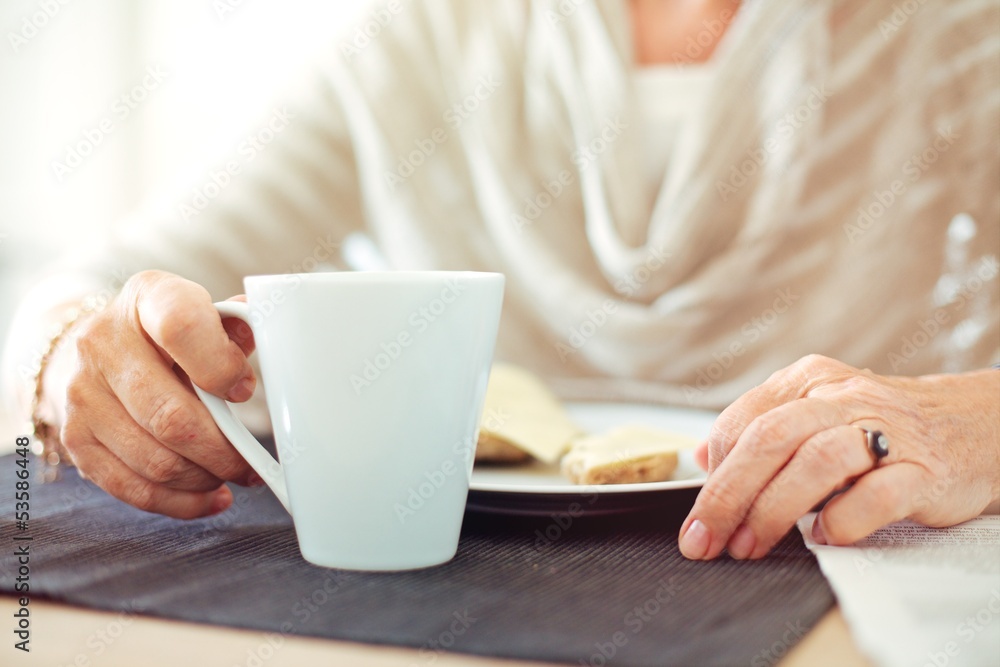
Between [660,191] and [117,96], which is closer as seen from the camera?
[660,191]

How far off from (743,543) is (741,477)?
3cm

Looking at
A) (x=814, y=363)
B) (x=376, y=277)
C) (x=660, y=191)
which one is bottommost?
(x=660, y=191)

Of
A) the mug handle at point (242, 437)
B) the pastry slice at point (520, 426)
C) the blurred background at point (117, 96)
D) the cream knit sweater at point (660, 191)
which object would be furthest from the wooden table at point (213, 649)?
the blurred background at point (117, 96)

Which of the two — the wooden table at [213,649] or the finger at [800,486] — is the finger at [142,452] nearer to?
the wooden table at [213,649]

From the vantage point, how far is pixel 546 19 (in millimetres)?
1190

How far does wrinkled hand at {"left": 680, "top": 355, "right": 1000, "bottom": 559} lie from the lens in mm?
396

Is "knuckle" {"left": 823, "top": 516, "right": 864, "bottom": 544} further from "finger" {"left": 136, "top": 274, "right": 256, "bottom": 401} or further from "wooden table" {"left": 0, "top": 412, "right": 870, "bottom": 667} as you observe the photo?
"finger" {"left": 136, "top": 274, "right": 256, "bottom": 401}

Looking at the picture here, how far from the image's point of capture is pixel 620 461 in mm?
491

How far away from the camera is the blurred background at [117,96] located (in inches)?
71.7

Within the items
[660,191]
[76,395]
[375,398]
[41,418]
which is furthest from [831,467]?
[660,191]

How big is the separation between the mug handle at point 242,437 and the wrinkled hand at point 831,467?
0.21 metres

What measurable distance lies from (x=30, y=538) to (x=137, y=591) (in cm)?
13

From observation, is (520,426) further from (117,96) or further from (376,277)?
(117,96)

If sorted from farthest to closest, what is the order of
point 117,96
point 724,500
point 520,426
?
point 117,96 → point 520,426 → point 724,500
